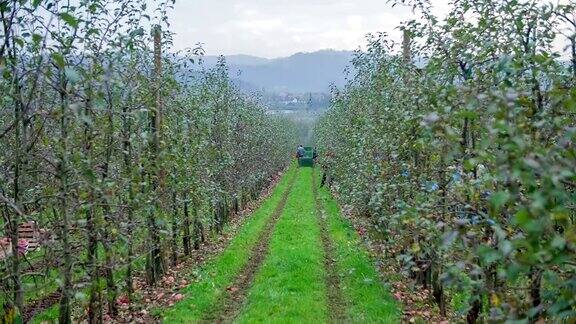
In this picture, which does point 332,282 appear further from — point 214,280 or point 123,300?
point 123,300

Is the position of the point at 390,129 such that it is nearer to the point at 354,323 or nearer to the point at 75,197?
the point at 354,323

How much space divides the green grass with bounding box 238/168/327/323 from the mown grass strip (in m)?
0.53

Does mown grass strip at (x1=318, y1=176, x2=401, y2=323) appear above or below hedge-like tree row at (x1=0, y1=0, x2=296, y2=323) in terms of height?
below

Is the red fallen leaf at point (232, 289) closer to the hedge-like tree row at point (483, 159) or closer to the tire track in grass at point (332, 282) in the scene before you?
the tire track in grass at point (332, 282)

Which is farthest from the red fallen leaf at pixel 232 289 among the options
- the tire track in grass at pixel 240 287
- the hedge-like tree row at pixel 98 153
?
the hedge-like tree row at pixel 98 153

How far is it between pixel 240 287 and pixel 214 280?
691 millimetres

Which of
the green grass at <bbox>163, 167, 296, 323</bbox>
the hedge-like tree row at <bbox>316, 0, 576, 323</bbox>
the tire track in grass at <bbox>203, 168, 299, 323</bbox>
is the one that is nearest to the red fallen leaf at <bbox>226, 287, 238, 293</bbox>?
the tire track in grass at <bbox>203, 168, 299, 323</bbox>

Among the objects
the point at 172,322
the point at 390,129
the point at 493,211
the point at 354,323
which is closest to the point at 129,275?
the point at 172,322

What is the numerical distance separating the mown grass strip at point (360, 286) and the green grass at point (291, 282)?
1.74 feet

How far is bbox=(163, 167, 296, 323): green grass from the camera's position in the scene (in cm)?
1112

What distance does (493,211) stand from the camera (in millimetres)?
3023

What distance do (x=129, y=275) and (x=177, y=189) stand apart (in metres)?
3.08

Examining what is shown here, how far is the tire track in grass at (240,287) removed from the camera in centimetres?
1115

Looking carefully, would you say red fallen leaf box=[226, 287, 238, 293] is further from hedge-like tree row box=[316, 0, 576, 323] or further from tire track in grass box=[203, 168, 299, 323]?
hedge-like tree row box=[316, 0, 576, 323]
